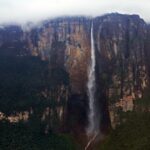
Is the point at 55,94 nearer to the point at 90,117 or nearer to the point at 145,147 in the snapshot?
the point at 90,117

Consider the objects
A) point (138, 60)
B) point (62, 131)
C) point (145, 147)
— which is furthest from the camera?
point (138, 60)

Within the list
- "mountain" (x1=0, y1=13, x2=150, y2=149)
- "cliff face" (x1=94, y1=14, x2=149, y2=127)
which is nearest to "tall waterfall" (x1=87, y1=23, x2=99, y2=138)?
"mountain" (x1=0, y1=13, x2=150, y2=149)

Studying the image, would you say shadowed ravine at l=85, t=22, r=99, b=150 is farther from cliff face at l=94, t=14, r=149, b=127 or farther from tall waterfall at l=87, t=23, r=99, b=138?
cliff face at l=94, t=14, r=149, b=127

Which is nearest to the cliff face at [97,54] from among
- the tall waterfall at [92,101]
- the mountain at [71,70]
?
the mountain at [71,70]

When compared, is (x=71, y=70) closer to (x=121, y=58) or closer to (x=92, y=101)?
(x=92, y=101)

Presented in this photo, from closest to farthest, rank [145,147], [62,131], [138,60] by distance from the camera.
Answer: [145,147] → [62,131] → [138,60]

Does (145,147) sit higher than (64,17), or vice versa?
(64,17)

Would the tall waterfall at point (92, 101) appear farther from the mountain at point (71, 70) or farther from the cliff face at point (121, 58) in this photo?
the cliff face at point (121, 58)

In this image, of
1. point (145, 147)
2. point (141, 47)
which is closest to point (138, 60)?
point (141, 47)
